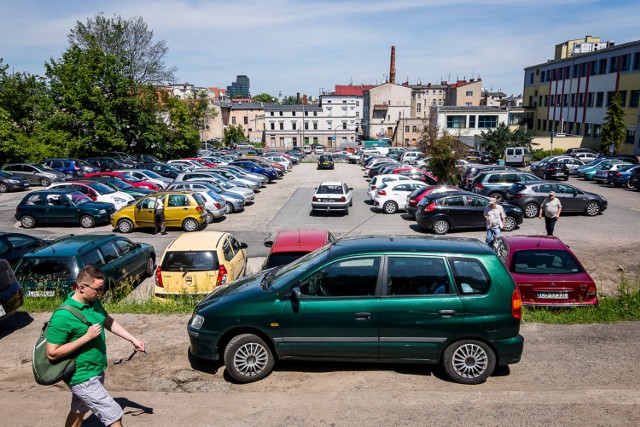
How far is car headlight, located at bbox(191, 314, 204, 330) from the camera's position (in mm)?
6103

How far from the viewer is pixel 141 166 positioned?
36531mm

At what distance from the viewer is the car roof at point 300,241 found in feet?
32.7

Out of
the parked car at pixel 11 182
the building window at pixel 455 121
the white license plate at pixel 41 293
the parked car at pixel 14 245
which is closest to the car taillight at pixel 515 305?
the white license plate at pixel 41 293

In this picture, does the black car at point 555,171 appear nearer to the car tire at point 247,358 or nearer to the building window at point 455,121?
the car tire at point 247,358

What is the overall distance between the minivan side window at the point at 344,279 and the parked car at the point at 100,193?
61.5ft

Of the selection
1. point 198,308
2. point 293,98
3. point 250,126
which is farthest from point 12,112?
point 293,98

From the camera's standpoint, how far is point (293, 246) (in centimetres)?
1006

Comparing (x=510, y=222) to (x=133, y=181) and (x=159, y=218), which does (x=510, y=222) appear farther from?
(x=133, y=181)

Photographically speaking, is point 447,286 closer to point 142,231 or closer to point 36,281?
point 36,281

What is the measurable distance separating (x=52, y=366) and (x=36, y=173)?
3310 centimetres

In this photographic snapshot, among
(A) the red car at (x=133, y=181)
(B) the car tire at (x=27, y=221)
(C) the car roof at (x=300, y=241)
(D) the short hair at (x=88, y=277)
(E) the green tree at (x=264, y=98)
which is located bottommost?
(B) the car tire at (x=27, y=221)

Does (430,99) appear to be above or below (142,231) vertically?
above

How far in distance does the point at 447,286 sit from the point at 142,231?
16544mm

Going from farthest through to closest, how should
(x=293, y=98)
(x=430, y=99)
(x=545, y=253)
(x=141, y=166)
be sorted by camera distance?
1. (x=293, y=98)
2. (x=430, y=99)
3. (x=141, y=166)
4. (x=545, y=253)
